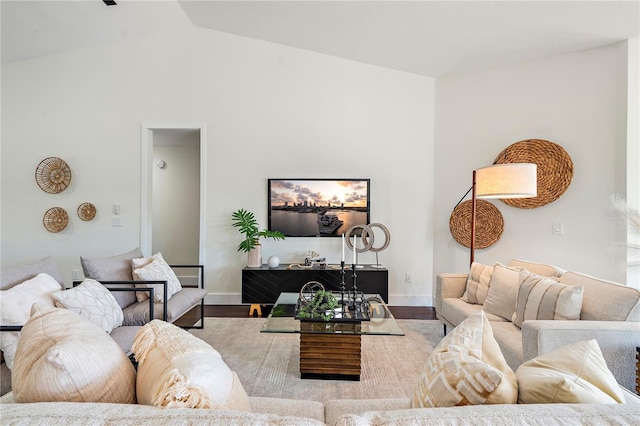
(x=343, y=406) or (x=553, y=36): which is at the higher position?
(x=553, y=36)

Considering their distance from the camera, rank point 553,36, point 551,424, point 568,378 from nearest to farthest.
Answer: point 551,424
point 568,378
point 553,36

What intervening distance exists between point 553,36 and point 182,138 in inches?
197

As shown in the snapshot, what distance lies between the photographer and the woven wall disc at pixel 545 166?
3457 millimetres

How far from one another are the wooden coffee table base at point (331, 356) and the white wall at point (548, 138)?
237cm

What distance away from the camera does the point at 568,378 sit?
766mm

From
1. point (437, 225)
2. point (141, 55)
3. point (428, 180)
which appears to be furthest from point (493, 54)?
point (141, 55)

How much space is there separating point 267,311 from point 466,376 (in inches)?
139

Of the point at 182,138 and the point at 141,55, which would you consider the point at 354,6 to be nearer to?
the point at 141,55

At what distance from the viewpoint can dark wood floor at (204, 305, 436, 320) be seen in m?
3.89

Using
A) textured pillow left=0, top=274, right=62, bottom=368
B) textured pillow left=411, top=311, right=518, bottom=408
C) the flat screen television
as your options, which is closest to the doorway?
the flat screen television

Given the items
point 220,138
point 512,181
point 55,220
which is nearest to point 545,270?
point 512,181

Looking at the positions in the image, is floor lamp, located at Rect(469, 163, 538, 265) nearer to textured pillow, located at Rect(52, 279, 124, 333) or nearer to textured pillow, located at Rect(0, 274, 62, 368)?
textured pillow, located at Rect(52, 279, 124, 333)

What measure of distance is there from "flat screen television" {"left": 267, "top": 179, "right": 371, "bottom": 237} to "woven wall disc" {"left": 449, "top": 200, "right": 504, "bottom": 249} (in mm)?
1081

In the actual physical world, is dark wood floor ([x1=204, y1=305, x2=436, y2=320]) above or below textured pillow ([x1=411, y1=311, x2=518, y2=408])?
below
